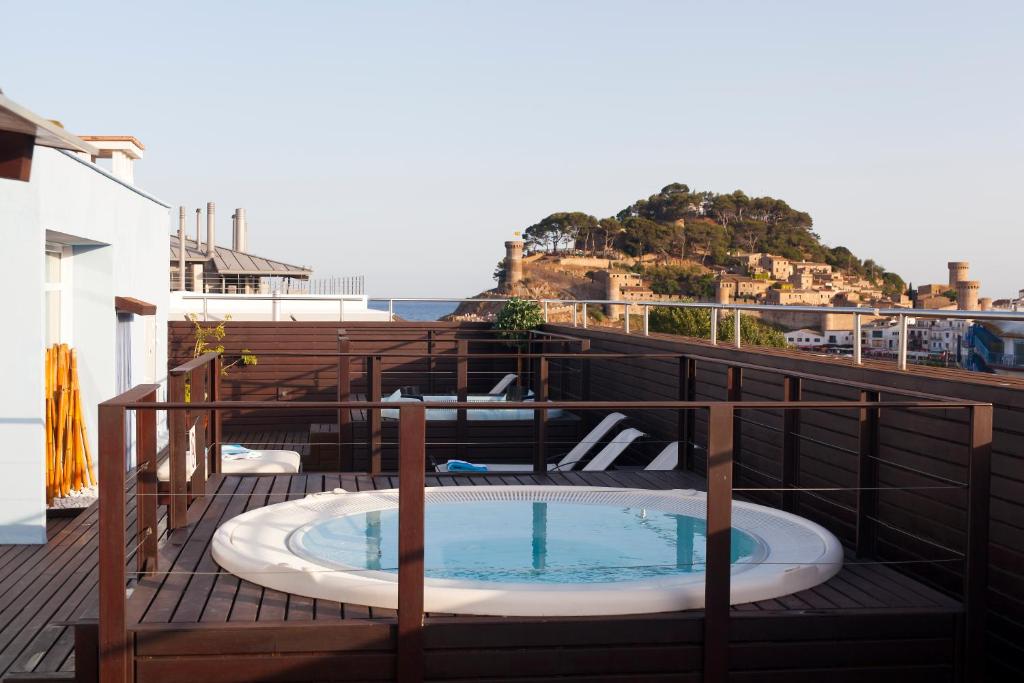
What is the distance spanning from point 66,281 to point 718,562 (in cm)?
566

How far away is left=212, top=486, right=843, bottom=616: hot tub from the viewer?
10.9 feet

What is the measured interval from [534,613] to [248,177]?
22108 mm

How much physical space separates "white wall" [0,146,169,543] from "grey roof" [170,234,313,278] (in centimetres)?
2105

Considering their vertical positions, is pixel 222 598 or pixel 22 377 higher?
pixel 22 377

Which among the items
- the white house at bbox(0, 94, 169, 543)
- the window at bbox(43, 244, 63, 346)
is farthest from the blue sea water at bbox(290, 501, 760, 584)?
the window at bbox(43, 244, 63, 346)

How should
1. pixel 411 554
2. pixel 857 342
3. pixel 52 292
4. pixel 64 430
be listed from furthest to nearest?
pixel 52 292 < pixel 64 430 < pixel 857 342 < pixel 411 554

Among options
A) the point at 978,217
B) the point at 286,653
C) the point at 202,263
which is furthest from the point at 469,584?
the point at 978,217

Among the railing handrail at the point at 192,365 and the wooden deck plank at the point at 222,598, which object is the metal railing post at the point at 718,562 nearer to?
the wooden deck plank at the point at 222,598

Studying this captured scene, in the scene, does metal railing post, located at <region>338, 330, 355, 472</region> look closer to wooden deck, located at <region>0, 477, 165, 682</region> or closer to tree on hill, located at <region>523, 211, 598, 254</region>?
wooden deck, located at <region>0, 477, 165, 682</region>

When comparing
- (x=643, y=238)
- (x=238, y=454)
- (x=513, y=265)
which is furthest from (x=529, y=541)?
(x=643, y=238)

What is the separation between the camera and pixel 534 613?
10.7ft

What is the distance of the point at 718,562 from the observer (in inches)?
127

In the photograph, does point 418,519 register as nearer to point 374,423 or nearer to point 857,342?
point 857,342

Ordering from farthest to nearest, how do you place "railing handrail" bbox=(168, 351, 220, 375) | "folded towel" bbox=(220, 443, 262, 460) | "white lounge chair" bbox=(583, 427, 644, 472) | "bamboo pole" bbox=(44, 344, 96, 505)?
"folded towel" bbox=(220, 443, 262, 460) → "white lounge chair" bbox=(583, 427, 644, 472) → "bamboo pole" bbox=(44, 344, 96, 505) → "railing handrail" bbox=(168, 351, 220, 375)
